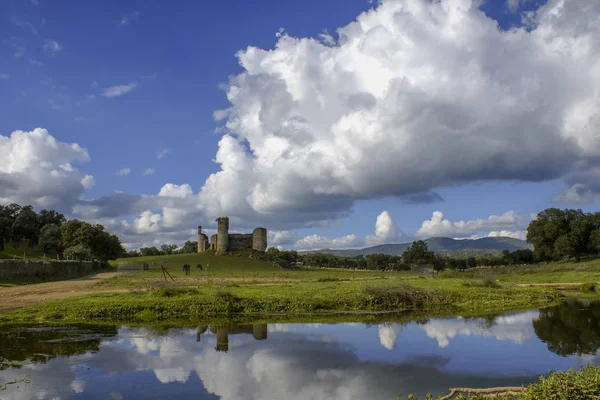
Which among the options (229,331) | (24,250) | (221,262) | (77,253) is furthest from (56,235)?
(229,331)

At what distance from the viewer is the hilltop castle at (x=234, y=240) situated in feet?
356

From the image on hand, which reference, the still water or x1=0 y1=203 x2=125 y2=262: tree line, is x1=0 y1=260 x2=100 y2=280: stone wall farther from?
the still water

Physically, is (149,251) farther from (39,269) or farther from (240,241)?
(39,269)

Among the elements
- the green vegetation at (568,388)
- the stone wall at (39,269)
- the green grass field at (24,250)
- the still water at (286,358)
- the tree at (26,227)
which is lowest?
the still water at (286,358)

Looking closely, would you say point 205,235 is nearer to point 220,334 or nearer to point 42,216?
point 42,216

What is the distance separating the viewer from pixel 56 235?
294 ft

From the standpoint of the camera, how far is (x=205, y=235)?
122 meters

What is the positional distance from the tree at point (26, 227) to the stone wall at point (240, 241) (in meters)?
40.9

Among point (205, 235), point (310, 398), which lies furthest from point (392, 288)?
point (205, 235)

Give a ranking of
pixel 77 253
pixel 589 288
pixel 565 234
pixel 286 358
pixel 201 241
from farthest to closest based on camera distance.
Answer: pixel 201 241 → pixel 565 234 → pixel 77 253 → pixel 589 288 → pixel 286 358

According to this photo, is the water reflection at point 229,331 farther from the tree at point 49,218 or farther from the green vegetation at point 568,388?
the tree at point 49,218

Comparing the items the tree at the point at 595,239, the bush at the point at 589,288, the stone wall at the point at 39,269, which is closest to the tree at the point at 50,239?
the stone wall at the point at 39,269

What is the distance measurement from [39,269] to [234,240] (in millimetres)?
66237

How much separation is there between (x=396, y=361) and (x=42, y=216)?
111839mm
